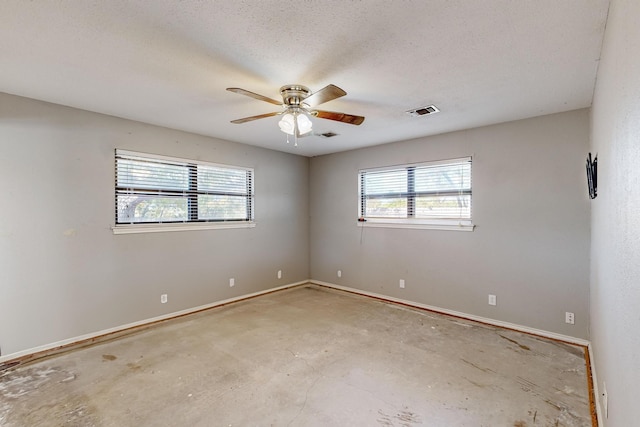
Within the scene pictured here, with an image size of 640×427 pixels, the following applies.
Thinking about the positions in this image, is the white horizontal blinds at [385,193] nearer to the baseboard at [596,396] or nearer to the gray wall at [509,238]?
the gray wall at [509,238]

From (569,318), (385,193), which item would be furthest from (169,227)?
(569,318)

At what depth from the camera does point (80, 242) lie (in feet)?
10.5

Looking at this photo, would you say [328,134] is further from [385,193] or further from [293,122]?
[293,122]

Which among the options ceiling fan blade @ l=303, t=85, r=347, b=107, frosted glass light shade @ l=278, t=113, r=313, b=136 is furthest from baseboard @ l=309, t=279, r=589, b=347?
ceiling fan blade @ l=303, t=85, r=347, b=107

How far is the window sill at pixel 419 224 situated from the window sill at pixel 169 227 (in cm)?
194

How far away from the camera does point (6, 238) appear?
9.11ft

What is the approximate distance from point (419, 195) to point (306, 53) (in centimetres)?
287

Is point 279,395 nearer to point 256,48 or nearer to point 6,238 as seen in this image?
point 256,48

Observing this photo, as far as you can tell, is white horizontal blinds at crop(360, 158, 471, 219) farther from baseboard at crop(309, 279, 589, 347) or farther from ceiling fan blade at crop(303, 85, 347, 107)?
ceiling fan blade at crop(303, 85, 347, 107)

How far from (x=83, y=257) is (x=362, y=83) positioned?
10.7 feet

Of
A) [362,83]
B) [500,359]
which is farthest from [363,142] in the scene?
[500,359]

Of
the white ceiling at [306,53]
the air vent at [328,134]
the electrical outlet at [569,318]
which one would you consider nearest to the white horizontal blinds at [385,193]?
the air vent at [328,134]

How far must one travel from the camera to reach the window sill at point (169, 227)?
3502mm

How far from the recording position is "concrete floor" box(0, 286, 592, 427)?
2.05m
